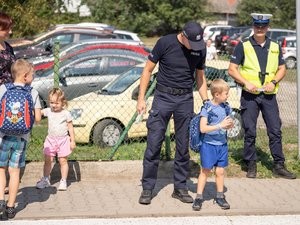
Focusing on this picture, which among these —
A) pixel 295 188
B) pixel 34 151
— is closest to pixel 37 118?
pixel 34 151

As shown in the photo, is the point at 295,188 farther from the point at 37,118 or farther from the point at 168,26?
the point at 168,26

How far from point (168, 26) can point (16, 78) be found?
45779 millimetres

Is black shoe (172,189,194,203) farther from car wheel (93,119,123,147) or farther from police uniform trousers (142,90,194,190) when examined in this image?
car wheel (93,119,123,147)

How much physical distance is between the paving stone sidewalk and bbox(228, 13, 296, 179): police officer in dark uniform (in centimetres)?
70

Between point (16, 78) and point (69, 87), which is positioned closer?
point (16, 78)

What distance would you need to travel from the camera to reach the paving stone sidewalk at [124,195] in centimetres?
692

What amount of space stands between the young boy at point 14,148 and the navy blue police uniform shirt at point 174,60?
1355 mm

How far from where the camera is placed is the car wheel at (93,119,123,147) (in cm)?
987

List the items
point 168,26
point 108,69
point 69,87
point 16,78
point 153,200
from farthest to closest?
point 168,26
point 108,69
point 69,87
point 153,200
point 16,78

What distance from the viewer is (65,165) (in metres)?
7.74

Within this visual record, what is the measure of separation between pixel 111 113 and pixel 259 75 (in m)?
2.89

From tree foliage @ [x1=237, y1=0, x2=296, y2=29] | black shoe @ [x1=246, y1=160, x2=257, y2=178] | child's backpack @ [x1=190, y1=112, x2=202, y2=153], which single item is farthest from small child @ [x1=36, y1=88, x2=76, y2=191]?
tree foliage @ [x1=237, y1=0, x2=296, y2=29]

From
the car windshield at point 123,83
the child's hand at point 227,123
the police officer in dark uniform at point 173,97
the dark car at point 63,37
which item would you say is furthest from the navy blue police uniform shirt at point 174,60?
the dark car at point 63,37

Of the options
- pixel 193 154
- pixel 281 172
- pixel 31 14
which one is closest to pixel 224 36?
pixel 31 14
